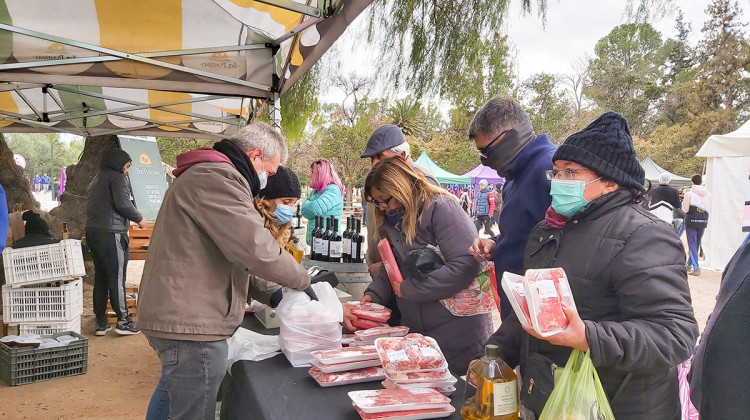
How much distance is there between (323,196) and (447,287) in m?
2.38

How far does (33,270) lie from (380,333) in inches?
158

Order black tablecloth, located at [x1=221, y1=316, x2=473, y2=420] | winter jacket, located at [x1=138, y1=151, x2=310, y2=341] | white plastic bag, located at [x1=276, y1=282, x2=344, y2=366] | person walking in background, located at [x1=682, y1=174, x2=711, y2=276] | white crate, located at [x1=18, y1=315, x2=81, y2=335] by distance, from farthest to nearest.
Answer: person walking in background, located at [x1=682, y1=174, x2=711, y2=276], white crate, located at [x1=18, y1=315, x2=81, y2=335], white plastic bag, located at [x1=276, y1=282, x2=344, y2=366], winter jacket, located at [x1=138, y1=151, x2=310, y2=341], black tablecloth, located at [x1=221, y1=316, x2=473, y2=420]

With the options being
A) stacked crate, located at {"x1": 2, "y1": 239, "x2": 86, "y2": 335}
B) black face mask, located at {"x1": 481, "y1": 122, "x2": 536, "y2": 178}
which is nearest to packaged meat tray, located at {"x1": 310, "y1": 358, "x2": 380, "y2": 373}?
black face mask, located at {"x1": 481, "y1": 122, "x2": 536, "y2": 178}

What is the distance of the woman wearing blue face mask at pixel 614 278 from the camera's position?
1253mm

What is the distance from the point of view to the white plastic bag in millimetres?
1995

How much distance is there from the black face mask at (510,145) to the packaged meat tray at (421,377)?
0.94 m

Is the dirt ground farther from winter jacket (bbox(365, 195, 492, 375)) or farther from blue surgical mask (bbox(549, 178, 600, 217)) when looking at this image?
blue surgical mask (bbox(549, 178, 600, 217))

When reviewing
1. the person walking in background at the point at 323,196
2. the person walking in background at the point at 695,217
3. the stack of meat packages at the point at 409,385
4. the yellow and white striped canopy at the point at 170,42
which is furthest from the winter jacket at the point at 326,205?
the person walking in background at the point at 695,217

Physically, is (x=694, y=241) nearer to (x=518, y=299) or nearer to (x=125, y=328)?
(x=125, y=328)

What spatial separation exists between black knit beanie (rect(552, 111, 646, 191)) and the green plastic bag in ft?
1.79

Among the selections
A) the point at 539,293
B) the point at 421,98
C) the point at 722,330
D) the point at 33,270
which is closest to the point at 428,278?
the point at 539,293

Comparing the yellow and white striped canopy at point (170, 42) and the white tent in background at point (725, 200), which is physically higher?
the yellow and white striped canopy at point (170, 42)

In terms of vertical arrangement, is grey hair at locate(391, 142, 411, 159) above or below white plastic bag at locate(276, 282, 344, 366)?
above

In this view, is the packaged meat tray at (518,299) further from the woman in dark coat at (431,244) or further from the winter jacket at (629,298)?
the woman in dark coat at (431,244)
